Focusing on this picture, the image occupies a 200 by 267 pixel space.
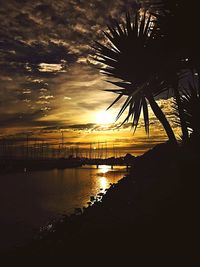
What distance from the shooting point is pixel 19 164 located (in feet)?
404

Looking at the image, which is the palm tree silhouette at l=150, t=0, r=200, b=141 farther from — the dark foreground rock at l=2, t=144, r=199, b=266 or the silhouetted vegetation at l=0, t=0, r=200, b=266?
the dark foreground rock at l=2, t=144, r=199, b=266

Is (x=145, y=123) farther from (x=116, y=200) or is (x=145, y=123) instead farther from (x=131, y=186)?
(x=116, y=200)

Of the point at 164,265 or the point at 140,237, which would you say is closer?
the point at 164,265

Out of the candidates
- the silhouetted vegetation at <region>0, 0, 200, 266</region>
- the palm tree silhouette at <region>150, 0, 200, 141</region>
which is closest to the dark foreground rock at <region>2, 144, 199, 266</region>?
the silhouetted vegetation at <region>0, 0, 200, 266</region>

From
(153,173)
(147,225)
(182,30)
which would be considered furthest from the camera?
(153,173)

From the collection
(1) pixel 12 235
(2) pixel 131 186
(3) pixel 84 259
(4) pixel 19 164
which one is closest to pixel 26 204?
A: (1) pixel 12 235

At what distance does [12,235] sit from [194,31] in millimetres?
19636

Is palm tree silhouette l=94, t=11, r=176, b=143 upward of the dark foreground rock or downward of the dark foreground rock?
upward

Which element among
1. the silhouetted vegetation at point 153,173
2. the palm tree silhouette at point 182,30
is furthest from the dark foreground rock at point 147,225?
the palm tree silhouette at point 182,30

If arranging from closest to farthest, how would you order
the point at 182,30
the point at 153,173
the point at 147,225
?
the point at 147,225
the point at 182,30
the point at 153,173

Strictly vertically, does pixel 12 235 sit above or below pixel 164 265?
below

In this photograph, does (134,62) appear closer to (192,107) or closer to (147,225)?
(192,107)

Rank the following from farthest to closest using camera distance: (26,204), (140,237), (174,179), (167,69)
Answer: (26,204), (167,69), (174,179), (140,237)

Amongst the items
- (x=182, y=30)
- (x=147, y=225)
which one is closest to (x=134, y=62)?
(x=182, y=30)
